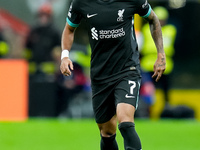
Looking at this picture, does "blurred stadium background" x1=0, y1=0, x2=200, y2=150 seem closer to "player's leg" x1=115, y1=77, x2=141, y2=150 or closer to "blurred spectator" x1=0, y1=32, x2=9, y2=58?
"blurred spectator" x1=0, y1=32, x2=9, y2=58

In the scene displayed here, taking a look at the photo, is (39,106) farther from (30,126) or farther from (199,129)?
(199,129)

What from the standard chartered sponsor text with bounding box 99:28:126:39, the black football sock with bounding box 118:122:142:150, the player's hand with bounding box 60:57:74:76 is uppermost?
the standard chartered sponsor text with bounding box 99:28:126:39

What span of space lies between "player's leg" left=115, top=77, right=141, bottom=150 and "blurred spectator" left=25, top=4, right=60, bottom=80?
27.3 feet

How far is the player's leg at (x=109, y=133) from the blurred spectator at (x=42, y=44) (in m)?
7.77

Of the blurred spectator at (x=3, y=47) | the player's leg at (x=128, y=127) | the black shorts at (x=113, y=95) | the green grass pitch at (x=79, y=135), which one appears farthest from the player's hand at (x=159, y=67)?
the blurred spectator at (x=3, y=47)

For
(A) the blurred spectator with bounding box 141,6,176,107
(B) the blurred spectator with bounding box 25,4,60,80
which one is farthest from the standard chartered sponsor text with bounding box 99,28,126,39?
(A) the blurred spectator with bounding box 141,6,176,107

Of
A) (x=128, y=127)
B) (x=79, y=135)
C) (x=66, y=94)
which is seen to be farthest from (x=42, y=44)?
(x=128, y=127)

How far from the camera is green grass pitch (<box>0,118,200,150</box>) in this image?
11.2 meters

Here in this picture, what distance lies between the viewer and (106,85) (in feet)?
26.0

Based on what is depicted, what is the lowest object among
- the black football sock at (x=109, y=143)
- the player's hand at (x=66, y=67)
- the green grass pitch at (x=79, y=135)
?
the green grass pitch at (x=79, y=135)

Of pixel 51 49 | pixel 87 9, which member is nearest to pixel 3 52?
pixel 51 49

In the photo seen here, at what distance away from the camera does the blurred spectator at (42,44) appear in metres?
16.1

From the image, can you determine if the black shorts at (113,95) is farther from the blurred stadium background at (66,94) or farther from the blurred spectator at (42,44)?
the blurred spectator at (42,44)

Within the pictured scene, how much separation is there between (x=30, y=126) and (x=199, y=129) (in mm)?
3315
